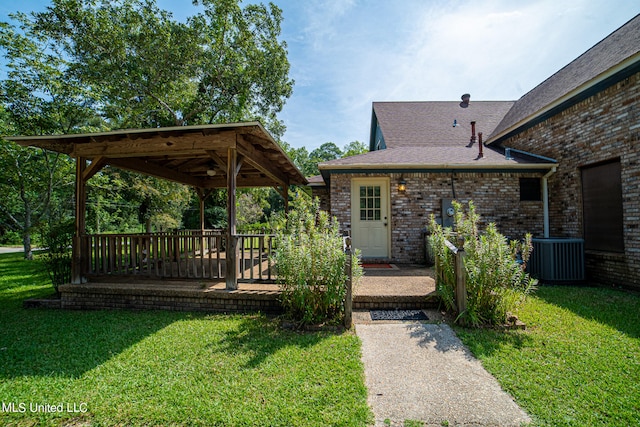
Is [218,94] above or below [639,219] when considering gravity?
above

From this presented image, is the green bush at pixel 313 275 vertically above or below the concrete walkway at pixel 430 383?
above

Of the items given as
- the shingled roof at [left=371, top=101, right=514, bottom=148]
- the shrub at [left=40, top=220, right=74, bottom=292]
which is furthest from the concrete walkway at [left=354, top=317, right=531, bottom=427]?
the shingled roof at [left=371, top=101, right=514, bottom=148]

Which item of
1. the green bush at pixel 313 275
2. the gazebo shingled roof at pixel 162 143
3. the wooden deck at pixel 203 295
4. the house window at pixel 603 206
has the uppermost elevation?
the gazebo shingled roof at pixel 162 143

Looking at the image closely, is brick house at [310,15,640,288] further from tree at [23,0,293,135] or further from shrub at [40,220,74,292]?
tree at [23,0,293,135]

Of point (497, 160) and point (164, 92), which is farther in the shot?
point (164, 92)

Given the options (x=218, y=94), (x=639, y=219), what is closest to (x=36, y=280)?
(x=218, y=94)

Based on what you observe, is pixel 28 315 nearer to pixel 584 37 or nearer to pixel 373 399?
pixel 373 399

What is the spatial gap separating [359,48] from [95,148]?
753cm

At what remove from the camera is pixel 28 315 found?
14.8 ft

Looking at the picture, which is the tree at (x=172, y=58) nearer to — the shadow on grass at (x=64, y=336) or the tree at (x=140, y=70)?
the tree at (x=140, y=70)

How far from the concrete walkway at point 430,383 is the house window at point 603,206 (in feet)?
16.2

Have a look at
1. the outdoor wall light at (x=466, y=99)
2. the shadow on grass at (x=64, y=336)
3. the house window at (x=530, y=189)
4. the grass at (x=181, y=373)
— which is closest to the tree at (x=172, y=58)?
the outdoor wall light at (x=466, y=99)

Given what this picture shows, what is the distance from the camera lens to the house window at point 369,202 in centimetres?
767

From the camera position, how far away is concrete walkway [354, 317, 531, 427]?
80.2 inches
